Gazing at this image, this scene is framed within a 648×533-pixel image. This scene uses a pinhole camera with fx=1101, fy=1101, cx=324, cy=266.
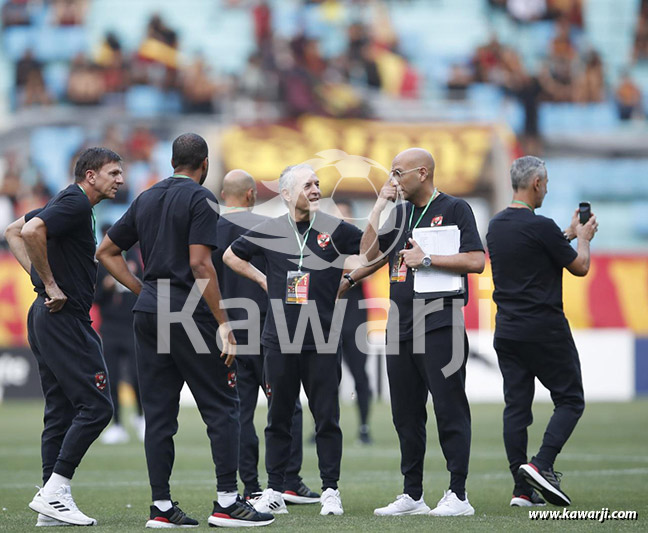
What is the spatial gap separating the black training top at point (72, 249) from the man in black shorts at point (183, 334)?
0.44 metres

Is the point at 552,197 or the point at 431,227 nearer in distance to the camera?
the point at 431,227

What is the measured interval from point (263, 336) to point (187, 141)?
1.49 meters

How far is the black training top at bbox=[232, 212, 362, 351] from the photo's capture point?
24.0ft

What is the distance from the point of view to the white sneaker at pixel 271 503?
7211mm

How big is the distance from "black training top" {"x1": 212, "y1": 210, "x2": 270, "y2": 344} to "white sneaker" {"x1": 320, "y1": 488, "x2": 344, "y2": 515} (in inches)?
56.9

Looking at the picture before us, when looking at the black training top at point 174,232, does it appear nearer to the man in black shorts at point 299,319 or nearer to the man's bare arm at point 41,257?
the man's bare arm at point 41,257

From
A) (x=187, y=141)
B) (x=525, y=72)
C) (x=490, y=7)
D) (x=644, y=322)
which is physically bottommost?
(x=644, y=322)

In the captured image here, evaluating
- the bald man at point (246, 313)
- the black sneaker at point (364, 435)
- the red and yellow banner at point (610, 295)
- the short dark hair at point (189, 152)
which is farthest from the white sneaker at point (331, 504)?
the red and yellow banner at point (610, 295)

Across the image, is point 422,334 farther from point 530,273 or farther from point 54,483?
point 54,483

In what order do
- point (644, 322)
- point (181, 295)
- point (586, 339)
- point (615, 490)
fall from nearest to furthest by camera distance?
point (181, 295), point (615, 490), point (586, 339), point (644, 322)

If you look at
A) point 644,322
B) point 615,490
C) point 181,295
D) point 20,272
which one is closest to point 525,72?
point 644,322

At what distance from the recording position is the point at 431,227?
7.21m

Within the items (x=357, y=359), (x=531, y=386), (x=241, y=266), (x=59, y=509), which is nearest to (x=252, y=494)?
(x=59, y=509)

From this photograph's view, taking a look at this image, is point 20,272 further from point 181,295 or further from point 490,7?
point 181,295
